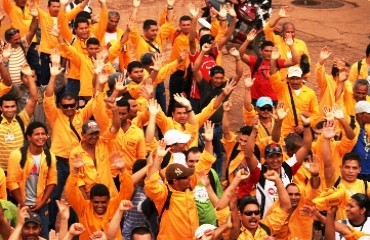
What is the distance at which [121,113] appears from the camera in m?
12.0

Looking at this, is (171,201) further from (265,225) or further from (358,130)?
(358,130)

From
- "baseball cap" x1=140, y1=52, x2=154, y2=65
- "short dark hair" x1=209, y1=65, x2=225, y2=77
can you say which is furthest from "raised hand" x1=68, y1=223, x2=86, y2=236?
"baseball cap" x1=140, y1=52, x2=154, y2=65

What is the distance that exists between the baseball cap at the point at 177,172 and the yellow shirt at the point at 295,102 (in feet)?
11.3

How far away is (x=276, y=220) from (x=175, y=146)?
1.72 metres

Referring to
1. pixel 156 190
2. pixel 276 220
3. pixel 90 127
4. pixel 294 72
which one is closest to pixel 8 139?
pixel 90 127

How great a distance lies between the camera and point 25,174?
11.0 metres

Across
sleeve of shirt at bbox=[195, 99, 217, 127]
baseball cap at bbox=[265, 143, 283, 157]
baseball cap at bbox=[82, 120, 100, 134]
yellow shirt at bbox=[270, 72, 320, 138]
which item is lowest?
yellow shirt at bbox=[270, 72, 320, 138]

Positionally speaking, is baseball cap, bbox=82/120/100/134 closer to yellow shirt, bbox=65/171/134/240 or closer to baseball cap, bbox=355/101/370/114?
yellow shirt, bbox=65/171/134/240

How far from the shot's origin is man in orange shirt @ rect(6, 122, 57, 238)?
1095cm

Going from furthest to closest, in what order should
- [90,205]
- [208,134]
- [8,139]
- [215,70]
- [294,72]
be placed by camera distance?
[215,70] → [294,72] → [8,139] → [208,134] → [90,205]

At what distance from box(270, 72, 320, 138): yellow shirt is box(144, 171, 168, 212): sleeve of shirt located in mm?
3576

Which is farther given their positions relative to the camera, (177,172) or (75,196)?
(75,196)

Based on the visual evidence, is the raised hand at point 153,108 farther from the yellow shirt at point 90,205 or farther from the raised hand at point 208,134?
the yellow shirt at point 90,205

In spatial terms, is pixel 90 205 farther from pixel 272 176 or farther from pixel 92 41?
pixel 92 41
